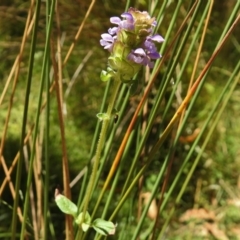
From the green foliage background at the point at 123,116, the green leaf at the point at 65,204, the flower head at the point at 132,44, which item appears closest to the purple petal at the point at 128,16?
the flower head at the point at 132,44

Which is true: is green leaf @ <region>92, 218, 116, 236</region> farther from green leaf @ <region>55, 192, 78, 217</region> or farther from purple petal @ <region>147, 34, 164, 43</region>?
purple petal @ <region>147, 34, 164, 43</region>

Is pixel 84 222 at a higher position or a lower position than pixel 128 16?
lower

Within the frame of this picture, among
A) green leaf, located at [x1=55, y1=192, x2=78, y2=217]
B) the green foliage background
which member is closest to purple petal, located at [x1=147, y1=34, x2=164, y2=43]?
green leaf, located at [x1=55, y1=192, x2=78, y2=217]

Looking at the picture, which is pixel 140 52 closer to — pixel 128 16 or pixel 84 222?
pixel 128 16

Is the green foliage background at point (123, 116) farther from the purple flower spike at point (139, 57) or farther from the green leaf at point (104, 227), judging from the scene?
the purple flower spike at point (139, 57)

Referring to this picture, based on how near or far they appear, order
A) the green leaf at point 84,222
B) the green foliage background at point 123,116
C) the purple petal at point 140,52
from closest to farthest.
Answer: the purple petal at point 140,52 → the green leaf at point 84,222 → the green foliage background at point 123,116

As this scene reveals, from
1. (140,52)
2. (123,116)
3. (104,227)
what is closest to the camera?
(140,52)

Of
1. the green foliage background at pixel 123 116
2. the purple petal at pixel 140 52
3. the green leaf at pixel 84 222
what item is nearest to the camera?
the purple petal at pixel 140 52

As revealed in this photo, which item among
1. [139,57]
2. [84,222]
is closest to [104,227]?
[84,222]

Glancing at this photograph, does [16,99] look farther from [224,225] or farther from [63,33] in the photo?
[224,225]
